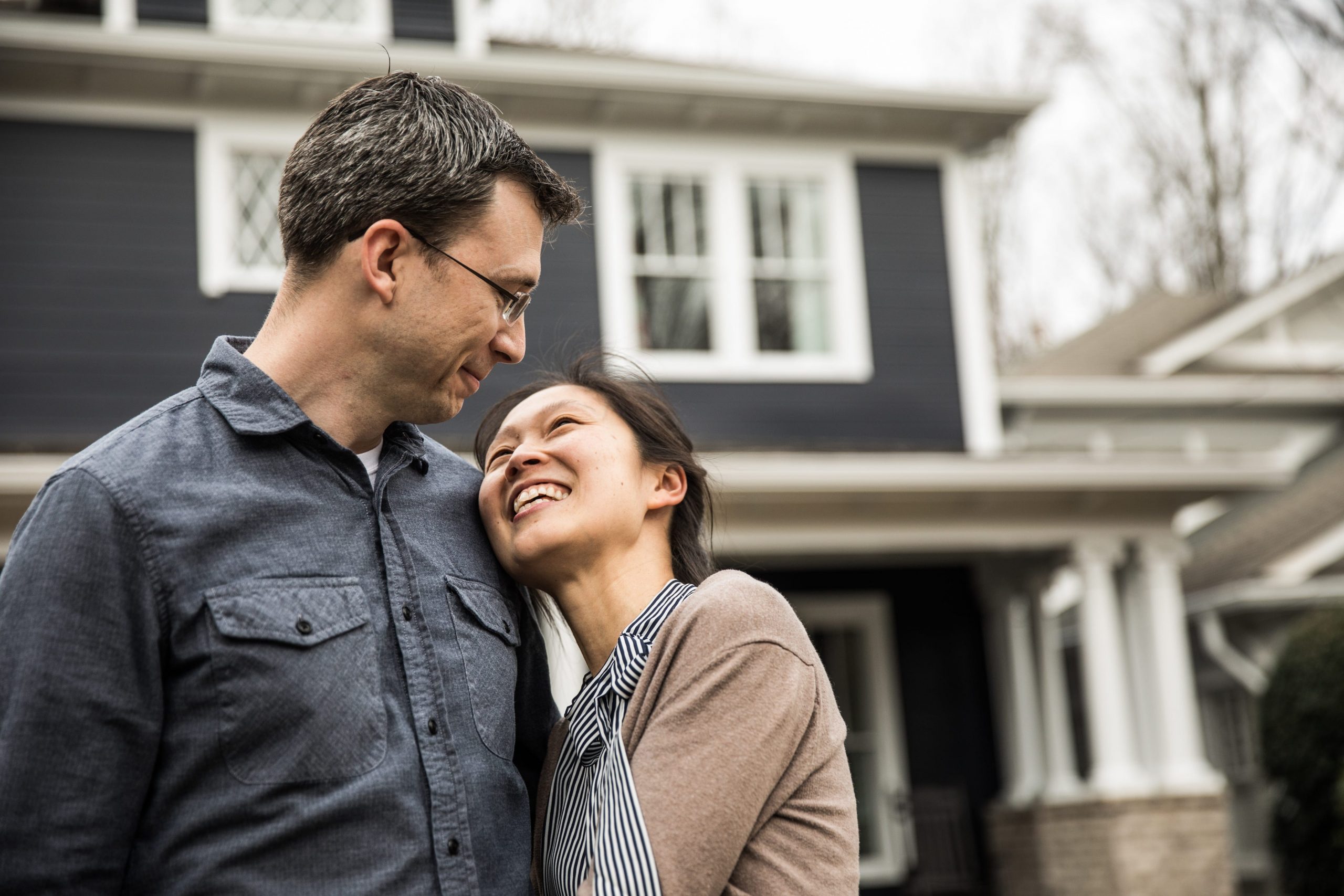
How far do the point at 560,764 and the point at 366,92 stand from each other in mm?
1138

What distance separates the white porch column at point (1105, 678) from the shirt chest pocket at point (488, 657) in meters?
9.17

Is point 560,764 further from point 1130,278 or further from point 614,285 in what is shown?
point 1130,278

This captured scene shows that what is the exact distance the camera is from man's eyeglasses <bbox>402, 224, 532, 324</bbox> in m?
2.24

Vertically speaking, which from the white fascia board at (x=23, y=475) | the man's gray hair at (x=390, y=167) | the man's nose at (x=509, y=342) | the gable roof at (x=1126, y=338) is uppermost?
the gable roof at (x=1126, y=338)

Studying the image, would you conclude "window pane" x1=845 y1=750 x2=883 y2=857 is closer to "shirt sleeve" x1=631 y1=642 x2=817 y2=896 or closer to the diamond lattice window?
the diamond lattice window

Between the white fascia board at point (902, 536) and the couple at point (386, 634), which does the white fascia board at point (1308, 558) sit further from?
the couple at point (386, 634)

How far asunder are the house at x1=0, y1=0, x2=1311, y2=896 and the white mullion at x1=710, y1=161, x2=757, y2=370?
0.02 meters

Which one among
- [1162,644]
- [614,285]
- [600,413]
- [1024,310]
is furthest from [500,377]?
[1024,310]

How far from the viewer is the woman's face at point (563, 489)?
8.32 ft

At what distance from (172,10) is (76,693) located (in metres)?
9.96

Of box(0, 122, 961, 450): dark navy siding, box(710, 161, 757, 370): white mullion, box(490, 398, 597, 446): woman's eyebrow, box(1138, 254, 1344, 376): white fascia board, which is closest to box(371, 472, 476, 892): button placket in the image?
box(490, 398, 597, 446): woman's eyebrow

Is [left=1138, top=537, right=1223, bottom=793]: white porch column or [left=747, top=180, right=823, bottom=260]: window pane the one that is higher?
[left=747, top=180, right=823, bottom=260]: window pane

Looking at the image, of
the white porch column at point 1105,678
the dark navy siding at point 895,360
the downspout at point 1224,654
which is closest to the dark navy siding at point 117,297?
the dark navy siding at point 895,360

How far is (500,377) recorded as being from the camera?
34.2 feet
